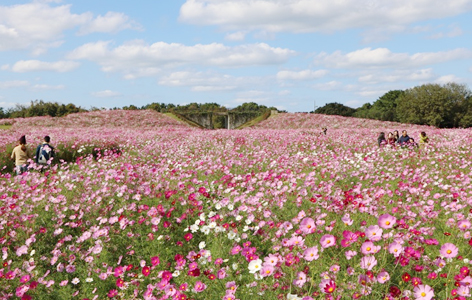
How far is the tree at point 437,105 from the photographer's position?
49594mm

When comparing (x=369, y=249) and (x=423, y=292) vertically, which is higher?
(x=369, y=249)

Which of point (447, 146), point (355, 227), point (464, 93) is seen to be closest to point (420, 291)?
point (355, 227)

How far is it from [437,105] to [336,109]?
113 feet

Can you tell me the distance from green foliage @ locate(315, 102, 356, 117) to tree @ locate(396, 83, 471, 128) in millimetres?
30146

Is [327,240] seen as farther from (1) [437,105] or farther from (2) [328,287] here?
(1) [437,105]

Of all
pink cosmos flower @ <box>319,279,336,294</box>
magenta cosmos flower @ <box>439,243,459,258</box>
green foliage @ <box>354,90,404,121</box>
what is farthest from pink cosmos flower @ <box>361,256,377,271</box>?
green foliage @ <box>354,90,404,121</box>

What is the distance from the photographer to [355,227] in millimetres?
4883

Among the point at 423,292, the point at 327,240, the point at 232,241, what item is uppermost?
the point at 327,240

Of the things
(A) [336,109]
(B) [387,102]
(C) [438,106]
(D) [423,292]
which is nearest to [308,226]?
(D) [423,292]

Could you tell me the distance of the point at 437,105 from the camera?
4969 centimetres

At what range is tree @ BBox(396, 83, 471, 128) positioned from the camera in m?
49.6

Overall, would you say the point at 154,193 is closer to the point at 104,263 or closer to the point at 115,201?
the point at 115,201

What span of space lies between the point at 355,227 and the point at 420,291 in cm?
209

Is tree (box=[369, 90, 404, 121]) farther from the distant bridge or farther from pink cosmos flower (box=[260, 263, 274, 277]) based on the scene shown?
pink cosmos flower (box=[260, 263, 274, 277])
